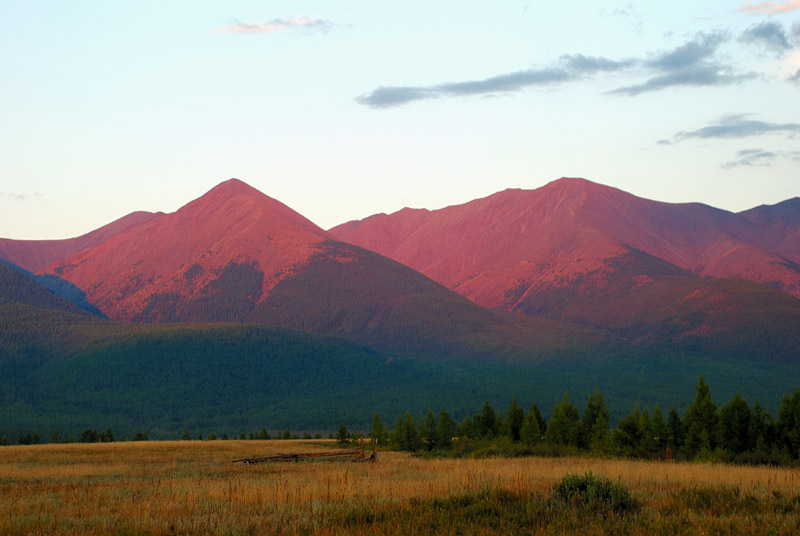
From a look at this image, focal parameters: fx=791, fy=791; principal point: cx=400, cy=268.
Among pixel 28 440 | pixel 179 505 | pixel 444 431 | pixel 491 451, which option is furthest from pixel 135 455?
pixel 28 440

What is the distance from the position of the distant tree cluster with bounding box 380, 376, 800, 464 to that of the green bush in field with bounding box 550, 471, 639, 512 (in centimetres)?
2824

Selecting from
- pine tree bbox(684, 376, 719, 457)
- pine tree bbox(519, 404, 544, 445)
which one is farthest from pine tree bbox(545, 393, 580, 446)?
pine tree bbox(684, 376, 719, 457)

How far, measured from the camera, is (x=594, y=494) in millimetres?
21438

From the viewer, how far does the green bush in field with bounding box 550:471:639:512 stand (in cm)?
2077

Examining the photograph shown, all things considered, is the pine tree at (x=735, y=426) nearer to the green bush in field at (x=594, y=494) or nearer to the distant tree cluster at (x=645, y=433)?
the distant tree cluster at (x=645, y=433)

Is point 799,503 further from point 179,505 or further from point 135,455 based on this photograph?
point 135,455

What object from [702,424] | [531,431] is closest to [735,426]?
[702,424]

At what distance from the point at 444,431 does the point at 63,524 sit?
60434 millimetres

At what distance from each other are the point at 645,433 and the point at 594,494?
48.5 metres

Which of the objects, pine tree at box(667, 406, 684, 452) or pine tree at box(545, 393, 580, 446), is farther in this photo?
pine tree at box(667, 406, 684, 452)

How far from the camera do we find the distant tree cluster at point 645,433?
57812 mm

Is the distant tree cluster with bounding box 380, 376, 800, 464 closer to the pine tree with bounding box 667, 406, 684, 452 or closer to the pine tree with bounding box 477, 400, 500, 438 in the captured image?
the pine tree with bounding box 667, 406, 684, 452

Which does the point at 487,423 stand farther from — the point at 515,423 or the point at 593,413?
the point at 593,413

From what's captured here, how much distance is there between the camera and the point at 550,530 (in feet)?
59.1
